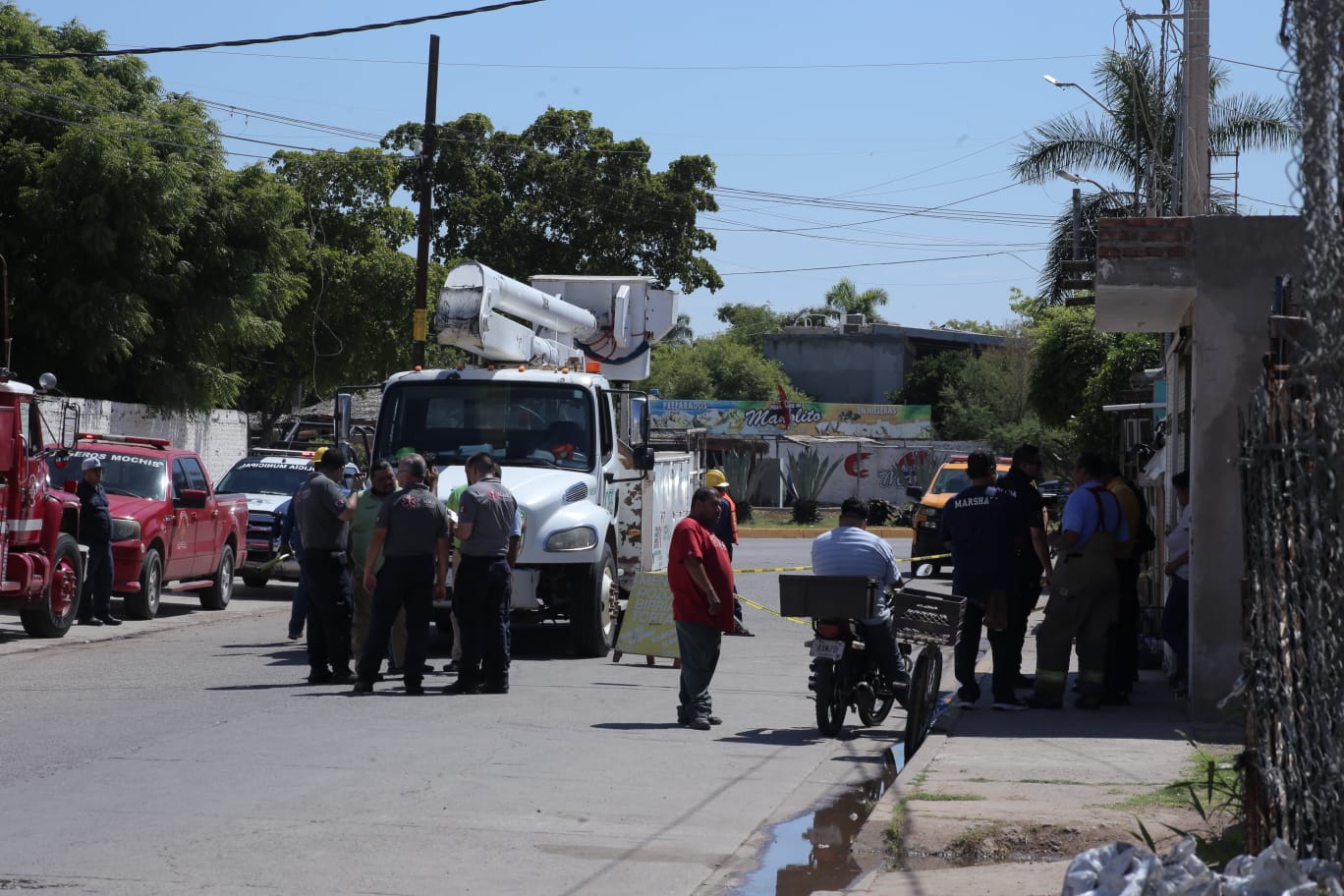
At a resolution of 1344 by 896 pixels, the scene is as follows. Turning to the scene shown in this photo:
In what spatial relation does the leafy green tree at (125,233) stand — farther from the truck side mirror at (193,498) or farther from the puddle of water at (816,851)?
the puddle of water at (816,851)

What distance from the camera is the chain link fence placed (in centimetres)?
446

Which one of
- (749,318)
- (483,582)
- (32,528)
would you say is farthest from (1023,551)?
(749,318)

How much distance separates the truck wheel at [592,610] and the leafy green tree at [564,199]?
33848mm

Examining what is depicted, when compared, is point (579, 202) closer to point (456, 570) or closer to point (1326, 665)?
point (456, 570)

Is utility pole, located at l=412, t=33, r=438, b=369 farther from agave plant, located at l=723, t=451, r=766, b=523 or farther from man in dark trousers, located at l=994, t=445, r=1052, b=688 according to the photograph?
agave plant, located at l=723, t=451, r=766, b=523

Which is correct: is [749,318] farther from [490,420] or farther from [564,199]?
[490,420]

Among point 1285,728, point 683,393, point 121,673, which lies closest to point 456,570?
point 121,673

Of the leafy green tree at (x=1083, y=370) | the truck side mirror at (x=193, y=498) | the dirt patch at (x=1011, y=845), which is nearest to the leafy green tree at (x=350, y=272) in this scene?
the leafy green tree at (x=1083, y=370)

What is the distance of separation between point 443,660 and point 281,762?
596 cm

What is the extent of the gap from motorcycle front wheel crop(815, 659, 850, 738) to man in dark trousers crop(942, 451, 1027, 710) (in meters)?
1.25

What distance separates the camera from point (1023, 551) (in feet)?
39.9

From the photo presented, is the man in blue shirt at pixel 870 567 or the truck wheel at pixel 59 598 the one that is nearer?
the man in blue shirt at pixel 870 567

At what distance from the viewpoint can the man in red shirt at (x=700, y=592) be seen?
36.4 ft

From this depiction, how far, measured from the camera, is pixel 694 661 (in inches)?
440
